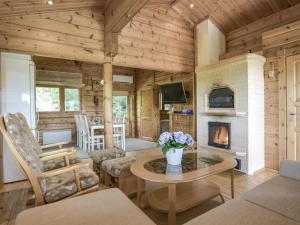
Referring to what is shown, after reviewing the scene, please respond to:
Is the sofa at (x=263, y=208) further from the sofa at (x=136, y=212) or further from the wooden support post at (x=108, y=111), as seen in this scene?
the wooden support post at (x=108, y=111)

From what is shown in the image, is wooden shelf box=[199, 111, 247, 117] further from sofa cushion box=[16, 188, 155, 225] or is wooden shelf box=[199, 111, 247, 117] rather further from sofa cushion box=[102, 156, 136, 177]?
sofa cushion box=[16, 188, 155, 225]

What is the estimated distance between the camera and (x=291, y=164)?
1.95 metres

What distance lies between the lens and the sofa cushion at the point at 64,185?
1740 millimetres

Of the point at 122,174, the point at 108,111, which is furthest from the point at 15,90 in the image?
the point at 122,174

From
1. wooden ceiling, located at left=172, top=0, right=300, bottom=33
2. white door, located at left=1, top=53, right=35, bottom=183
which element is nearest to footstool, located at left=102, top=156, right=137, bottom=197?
white door, located at left=1, top=53, right=35, bottom=183

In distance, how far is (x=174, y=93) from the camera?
5.54 meters

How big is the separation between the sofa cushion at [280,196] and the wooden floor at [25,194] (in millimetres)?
764

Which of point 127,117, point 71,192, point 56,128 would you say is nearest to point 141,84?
point 127,117

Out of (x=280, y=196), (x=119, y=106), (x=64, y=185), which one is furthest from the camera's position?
(x=119, y=106)

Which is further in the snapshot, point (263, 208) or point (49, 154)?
point (49, 154)

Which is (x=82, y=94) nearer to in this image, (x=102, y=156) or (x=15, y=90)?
(x=15, y=90)

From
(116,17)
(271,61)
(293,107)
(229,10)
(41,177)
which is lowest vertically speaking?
(41,177)

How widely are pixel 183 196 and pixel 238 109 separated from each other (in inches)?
80.6

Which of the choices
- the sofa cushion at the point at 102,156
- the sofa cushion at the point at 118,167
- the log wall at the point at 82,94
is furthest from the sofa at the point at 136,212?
the log wall at the point at 82,94
